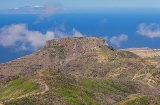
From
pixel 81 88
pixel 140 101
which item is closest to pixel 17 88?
pixel 81 88

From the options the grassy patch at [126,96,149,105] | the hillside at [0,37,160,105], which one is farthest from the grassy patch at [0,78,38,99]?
the grassy patch at [126,96,149,105]

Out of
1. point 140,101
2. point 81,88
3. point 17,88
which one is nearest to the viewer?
point 140,101

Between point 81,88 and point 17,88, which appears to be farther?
point 17,88

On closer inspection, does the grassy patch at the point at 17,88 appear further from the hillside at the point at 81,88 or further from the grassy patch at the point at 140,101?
the grassy patch at the point at 140,101

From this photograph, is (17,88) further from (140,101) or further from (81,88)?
(140,101)

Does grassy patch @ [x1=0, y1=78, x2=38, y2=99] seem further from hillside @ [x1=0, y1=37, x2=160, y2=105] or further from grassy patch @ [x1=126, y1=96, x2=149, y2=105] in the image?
grassy patch @ [x1=126, y1=96, x2=149, y2=105]

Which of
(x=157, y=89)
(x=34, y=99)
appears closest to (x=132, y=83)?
(x=157, y=89)

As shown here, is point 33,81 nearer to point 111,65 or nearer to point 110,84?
point 110,84

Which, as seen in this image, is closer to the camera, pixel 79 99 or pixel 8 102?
pixel 8 102

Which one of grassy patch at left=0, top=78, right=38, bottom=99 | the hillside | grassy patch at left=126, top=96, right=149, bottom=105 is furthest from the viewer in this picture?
grassy patch at left=0, top=78, right=38, bottom=99

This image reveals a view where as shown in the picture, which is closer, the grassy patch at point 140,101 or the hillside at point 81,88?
the hillside at point 81,88

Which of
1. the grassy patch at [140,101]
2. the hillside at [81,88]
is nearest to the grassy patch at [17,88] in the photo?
the hillside at [81,88]
